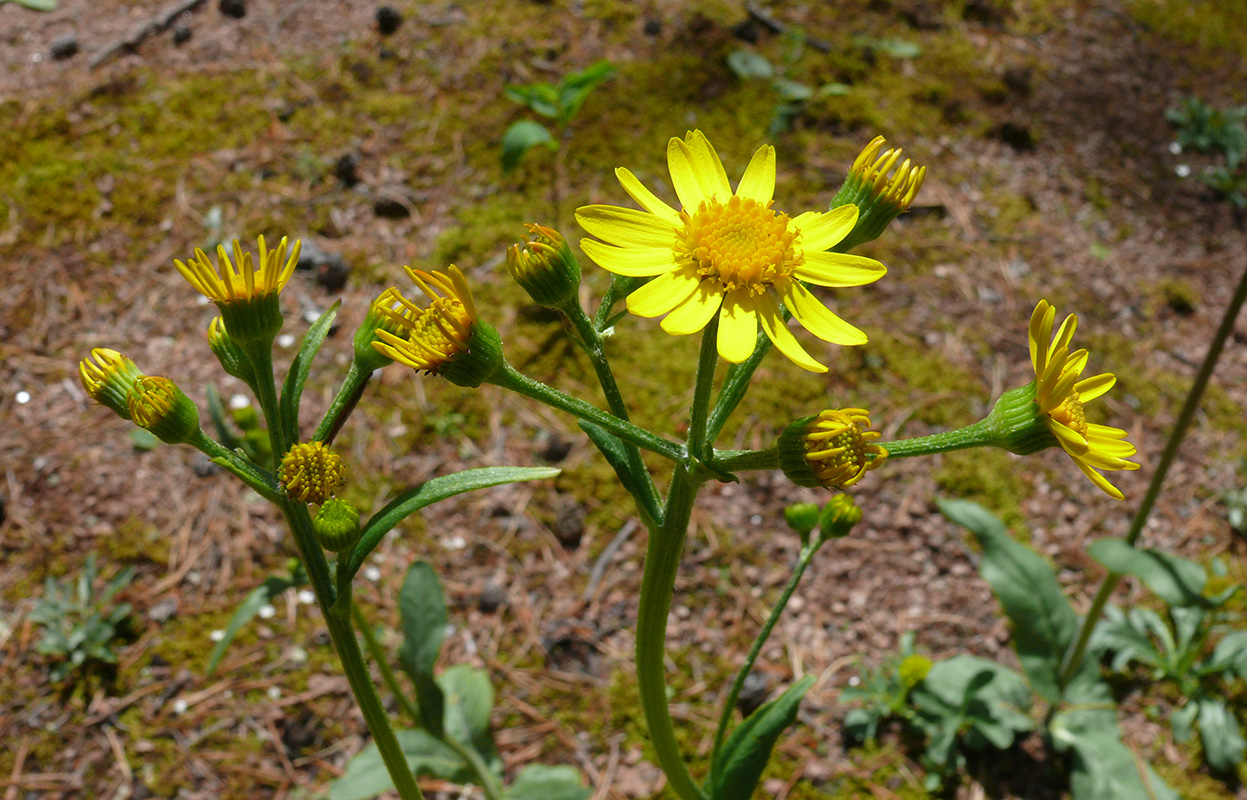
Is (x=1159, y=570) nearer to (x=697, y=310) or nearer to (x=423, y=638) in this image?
(x=697, y=310)

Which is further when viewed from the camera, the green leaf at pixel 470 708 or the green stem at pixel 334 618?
the green leaf at pixel 470 708

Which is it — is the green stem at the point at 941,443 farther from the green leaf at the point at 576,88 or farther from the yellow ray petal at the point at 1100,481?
the green leaf at the point at 576,88

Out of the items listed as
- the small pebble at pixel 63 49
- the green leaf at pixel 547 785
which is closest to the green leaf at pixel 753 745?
the green leaf at pixel 547 785

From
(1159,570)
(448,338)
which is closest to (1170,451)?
(1159,570)

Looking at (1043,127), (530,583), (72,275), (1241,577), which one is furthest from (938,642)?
(72,275)

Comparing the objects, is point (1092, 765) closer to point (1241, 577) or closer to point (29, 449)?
point (1241, 577)

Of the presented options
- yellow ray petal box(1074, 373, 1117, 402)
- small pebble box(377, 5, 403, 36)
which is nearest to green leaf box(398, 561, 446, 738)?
yellow ray petal box(1074, 373, 1117, 402)

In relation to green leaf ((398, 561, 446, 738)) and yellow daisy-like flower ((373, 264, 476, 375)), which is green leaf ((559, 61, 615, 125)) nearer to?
green leaf ((398, 561, 446, 738))

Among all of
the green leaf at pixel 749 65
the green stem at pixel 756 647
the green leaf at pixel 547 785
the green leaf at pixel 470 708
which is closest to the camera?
the green stem at pixel 756 647
